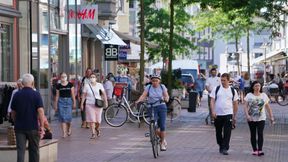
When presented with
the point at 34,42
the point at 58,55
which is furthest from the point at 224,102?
the point at 58,55

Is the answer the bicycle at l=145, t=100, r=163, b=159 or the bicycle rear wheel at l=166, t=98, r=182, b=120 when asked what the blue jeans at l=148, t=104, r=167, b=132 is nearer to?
the bicycle at l=145, t=100, r=163, b=159

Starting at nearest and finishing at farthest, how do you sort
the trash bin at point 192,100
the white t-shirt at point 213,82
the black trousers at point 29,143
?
1. the black trousers at point 29,143
2. the white t-shirt at point 213,82
3. the trash bin at point 192,100

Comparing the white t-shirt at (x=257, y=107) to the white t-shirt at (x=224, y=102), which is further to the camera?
the white t-shirt at (x=224, y=102)

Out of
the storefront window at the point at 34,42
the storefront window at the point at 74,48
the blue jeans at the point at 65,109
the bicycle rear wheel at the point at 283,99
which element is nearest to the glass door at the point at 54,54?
the storefront window at the point at 74,48

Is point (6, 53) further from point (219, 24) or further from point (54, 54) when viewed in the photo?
point (219, 24)

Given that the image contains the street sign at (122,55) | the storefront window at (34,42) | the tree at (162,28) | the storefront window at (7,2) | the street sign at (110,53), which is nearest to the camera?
the storefront window at (7,2)

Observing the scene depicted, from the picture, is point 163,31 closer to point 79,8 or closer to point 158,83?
point 79,8

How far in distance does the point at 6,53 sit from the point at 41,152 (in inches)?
390

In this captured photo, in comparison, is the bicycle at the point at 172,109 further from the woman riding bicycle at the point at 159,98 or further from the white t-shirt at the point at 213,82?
the woman riding bicycle at the point at 159,98

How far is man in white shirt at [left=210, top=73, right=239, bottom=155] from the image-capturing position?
598 inches

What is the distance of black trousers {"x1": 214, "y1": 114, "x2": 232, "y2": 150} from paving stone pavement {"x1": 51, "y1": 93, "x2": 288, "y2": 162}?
0.82 feet

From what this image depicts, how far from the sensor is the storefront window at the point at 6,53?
2174cm

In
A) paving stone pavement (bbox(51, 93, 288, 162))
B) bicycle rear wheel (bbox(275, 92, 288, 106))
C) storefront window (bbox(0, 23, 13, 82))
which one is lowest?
paving stone pavement (bbox(51, 93, 288, 162))

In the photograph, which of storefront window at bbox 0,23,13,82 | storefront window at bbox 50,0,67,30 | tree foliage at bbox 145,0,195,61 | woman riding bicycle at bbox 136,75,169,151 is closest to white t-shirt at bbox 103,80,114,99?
storefront window at bbox 50,0,67,30
